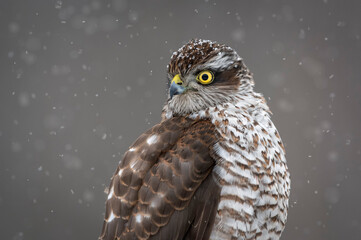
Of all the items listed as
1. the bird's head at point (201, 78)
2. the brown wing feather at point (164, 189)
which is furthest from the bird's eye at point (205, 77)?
the brown wing feather at point (164, 189)

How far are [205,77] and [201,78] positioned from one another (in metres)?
0.02

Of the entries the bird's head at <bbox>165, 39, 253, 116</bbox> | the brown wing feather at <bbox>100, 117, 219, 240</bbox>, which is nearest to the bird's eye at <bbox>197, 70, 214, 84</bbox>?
the bird's head at <bbox>165, 39, 253, 116</bbox>

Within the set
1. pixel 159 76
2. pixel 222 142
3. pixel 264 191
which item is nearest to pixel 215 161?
pixel 222 142

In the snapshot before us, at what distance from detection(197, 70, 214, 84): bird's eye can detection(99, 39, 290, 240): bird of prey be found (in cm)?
2

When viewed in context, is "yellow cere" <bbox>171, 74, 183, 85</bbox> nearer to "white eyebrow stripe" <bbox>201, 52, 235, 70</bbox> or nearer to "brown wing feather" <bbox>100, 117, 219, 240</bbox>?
"white eyebrow stripe" <bbox>201, 52, 235, 70</bbox>

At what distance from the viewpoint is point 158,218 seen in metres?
2.28

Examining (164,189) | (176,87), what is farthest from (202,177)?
(176,87)

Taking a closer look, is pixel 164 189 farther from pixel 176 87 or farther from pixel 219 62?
pixel 219 62

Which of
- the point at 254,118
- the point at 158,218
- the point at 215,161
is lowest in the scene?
the point at 158,218

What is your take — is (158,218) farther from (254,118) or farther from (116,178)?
(254,118)

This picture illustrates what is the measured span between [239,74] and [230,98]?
15cm

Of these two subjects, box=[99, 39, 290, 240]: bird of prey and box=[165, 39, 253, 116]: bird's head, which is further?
box=[165, 39, 253, 116]: bird's head

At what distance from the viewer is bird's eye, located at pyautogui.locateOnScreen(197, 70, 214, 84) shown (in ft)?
8.15

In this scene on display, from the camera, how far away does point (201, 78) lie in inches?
98.1
